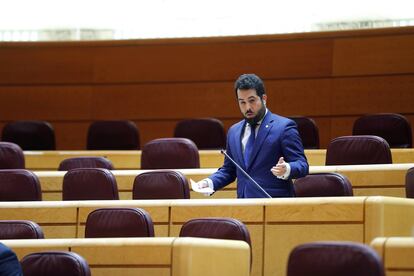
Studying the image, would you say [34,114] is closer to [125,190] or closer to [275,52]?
[275,52]

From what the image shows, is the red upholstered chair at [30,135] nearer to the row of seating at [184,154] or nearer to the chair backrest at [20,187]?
the row of seating at [184,154]

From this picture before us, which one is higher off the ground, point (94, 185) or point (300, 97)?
point (300, 97)

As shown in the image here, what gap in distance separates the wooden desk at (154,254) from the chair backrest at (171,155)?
1.39 m

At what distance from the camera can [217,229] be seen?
294 cm

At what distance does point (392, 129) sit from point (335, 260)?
2244 millimetres

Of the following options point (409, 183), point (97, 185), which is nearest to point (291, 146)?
point (409, 183)

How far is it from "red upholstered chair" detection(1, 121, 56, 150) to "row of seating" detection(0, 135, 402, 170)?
0.68 meters

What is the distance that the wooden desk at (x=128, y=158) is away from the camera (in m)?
4.28

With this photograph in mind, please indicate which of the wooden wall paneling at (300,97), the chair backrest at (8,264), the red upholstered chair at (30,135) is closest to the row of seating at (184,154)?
the red upholstered chair at (30,135)

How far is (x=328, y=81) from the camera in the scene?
5.35 m

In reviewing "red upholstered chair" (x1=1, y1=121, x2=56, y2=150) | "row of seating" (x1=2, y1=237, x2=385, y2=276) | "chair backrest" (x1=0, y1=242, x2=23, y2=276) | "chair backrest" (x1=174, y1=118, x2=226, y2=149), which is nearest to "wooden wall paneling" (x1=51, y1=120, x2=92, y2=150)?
"red upholstered chair" (x1=1, y1=121, x2=56, y2=150)

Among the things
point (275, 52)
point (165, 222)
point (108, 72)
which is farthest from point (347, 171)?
point (108, 72)

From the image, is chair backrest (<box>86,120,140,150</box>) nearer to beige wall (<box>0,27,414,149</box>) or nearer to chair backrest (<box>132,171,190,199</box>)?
beige wall (<box>0,27,414,149</box>)

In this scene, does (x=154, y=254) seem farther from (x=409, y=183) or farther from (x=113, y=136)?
(x=113, y=136)
